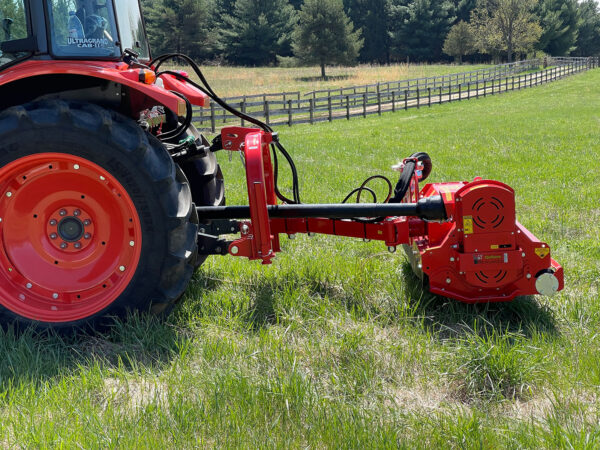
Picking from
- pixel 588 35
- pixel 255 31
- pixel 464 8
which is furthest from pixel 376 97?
pixel 588 35

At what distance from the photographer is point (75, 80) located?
3.75 metres

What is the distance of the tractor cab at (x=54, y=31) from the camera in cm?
365

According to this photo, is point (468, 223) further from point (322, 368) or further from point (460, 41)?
point (460, 41)

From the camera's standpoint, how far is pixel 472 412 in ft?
9.16

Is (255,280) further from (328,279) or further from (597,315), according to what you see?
(597,315)

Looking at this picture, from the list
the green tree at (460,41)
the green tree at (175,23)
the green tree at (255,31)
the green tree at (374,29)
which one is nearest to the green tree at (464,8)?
the green tree at (374,29)

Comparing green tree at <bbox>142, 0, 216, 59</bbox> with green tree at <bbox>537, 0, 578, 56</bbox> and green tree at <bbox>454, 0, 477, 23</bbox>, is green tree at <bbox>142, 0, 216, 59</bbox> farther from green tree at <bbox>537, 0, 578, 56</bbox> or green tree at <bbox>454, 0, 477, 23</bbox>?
green tree at <bbox>537, 0, 578, 56</bbox>

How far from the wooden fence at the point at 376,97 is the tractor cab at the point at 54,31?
9388mm

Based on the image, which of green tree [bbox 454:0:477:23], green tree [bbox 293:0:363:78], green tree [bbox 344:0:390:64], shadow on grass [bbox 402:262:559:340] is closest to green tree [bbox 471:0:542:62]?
green tree [bbox 454:0:477:23]

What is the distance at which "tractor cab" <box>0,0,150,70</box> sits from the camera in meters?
3.65

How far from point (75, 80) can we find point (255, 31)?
63.2 m

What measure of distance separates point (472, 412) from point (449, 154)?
9324mm

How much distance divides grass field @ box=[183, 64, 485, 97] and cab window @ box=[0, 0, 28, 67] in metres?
34.2

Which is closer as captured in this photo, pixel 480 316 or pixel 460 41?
pixel 480 316
